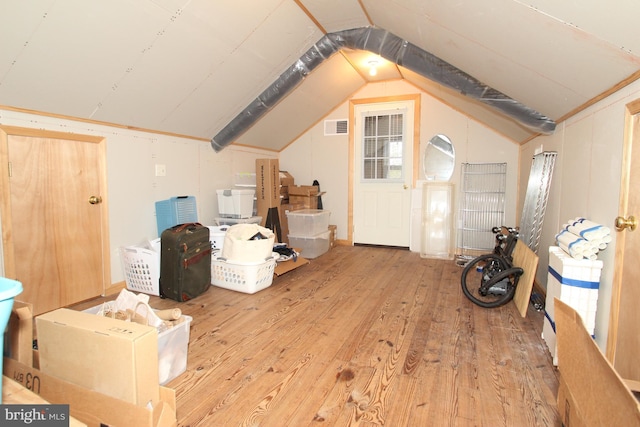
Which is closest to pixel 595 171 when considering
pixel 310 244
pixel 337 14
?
pixel 337 14

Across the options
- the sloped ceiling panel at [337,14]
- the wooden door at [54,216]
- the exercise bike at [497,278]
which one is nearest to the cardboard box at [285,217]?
the wooden door at [54,216]

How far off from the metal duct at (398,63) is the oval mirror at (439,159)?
182 centimetres

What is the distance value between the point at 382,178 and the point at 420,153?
0.69m

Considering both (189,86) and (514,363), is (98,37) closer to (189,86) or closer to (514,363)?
(189,86)

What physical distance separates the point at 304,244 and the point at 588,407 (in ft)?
12.8

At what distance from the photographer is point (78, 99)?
265cm

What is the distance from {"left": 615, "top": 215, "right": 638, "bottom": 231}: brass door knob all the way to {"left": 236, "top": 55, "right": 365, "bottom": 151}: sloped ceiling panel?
134 inches

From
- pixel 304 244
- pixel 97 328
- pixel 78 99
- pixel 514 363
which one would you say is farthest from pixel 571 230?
pixel 78 99

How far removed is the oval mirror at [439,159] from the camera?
491 centimetres

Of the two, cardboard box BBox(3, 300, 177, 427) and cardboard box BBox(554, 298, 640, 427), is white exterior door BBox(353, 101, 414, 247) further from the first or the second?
cardboard box BBox(3, 300, 177, 427)

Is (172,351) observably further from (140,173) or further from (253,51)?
(253,51)

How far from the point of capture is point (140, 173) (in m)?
3.40

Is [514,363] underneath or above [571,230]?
underneath

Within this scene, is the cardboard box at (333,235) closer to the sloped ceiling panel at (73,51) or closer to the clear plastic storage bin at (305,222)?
the clear plastic storage bin at (305,222)
